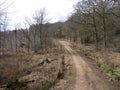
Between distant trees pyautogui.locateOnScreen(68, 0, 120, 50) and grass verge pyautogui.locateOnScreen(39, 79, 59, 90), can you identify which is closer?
grass verge pyautogui.locateOnScreen(39, 79, 59, 90)

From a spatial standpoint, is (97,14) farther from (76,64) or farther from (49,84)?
(49,84)

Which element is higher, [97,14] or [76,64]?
[97,14]

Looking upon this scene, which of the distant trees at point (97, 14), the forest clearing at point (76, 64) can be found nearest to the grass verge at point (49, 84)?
the forest clearing at point (76, 64)

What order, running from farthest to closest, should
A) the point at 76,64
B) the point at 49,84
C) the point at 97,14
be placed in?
the point at 97,14 < the point at 76,64 < the point at 49,84

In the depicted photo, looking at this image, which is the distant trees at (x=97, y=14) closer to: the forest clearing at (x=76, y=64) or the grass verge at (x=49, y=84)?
the forest clearing at (x=76, y=64)

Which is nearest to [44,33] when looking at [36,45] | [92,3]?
[36,45]

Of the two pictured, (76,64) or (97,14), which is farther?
(97,14)

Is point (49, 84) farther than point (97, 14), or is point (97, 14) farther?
point (97, 14)

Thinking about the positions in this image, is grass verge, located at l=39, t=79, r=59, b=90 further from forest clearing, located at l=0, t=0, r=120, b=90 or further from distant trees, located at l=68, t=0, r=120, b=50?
distant trees, located at l=68, t=0, r=120, b=50

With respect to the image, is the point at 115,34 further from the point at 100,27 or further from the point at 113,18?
the point at 113,18

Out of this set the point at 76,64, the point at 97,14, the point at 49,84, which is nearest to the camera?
the point at 49,84

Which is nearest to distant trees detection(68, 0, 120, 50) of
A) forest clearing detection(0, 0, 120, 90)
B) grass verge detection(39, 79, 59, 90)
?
forest clearing detection(0, 0, 120, 90)

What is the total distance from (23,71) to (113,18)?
24611mm

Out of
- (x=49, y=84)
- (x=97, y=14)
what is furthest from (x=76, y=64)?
(x=97, y=14)
